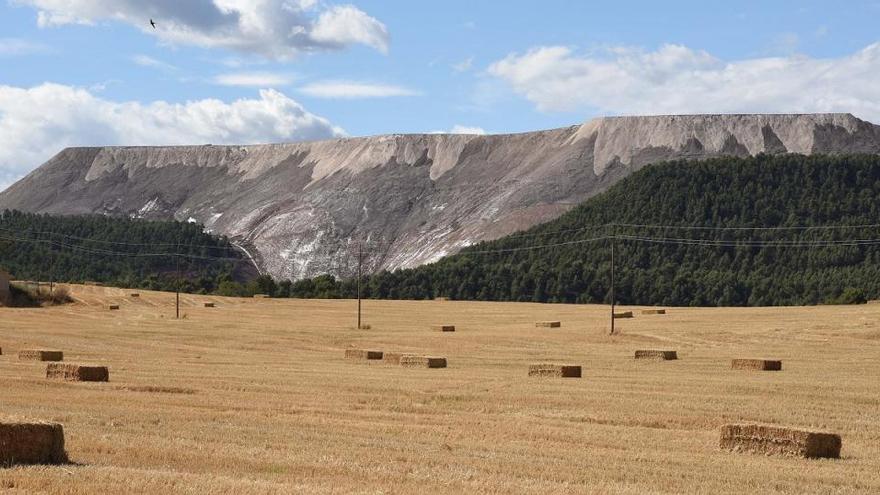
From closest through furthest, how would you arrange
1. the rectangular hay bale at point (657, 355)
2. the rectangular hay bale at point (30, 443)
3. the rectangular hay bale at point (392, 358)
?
the rectangular hay bale at point (30, 443), the rectangular hay bale at point (392, 358), the rectangular hay bale at point (657, 355)

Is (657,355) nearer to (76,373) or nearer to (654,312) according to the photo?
(76,373)

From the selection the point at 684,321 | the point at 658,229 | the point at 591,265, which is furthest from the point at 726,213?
the point at 684,321

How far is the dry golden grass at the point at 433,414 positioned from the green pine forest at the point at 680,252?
68.9m

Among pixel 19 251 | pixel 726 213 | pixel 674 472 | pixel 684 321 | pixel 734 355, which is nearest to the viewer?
pixel 674 472

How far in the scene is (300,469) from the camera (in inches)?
751

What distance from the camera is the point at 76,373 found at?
35.7 metres

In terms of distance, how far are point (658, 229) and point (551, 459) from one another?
145m

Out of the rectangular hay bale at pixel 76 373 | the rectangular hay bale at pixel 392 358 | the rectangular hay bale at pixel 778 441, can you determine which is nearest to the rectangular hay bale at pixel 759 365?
the rectangular hay bale at pixel 392 358

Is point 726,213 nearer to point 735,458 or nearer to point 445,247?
point 445,247

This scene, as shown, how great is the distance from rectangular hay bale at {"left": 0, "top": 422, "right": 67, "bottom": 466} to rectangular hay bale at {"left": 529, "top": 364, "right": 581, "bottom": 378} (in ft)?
94.3

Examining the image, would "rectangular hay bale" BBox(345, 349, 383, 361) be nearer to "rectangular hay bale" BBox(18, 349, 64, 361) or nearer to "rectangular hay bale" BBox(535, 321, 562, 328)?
"rectangular hay bale" BBox(18, 349, 64, 361)

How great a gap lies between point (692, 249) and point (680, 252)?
69.9 inches

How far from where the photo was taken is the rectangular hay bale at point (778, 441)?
76.2ft

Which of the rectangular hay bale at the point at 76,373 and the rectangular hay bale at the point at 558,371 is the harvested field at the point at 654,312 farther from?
the rectangular hay bale at the point at 76,373
